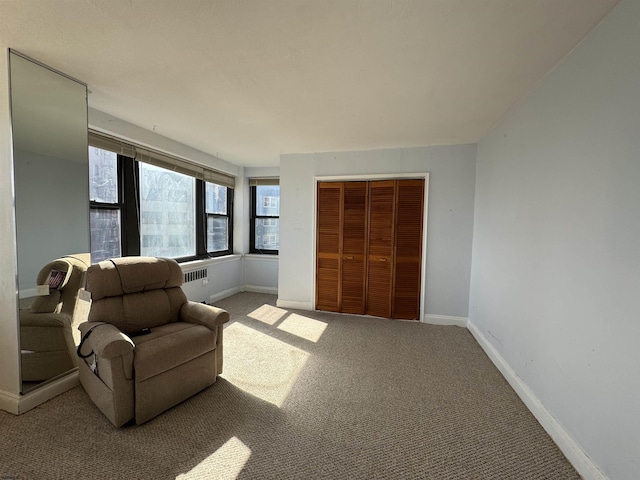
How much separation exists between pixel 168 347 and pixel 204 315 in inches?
16.9

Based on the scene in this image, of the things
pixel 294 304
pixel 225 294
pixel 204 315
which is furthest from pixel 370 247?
pixel 225 294

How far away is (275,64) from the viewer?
189cm

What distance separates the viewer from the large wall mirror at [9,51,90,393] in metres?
1.94

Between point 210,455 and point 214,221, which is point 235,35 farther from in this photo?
point 214,221

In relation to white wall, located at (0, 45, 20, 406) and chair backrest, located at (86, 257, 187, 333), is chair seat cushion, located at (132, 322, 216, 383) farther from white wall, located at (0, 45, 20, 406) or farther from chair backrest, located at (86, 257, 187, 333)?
white wall, located at (0, 45, 20, 406)

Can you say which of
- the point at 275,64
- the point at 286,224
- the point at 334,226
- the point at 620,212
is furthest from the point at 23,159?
the point at 620,212

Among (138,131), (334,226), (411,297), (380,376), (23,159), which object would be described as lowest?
(380,376)

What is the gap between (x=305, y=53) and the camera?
177cm

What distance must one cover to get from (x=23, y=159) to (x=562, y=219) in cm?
366

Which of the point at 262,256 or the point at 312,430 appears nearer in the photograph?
the point at 312,430

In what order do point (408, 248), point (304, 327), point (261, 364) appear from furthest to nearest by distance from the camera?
point (408, 248)
point (304, 327)
point (261, 364)

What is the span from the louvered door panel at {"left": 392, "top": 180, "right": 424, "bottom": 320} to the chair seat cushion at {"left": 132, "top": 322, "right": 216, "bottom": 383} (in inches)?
102

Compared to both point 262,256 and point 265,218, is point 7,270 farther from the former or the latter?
point 265,218

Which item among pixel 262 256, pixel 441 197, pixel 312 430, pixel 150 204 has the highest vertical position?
pixel 441 197
